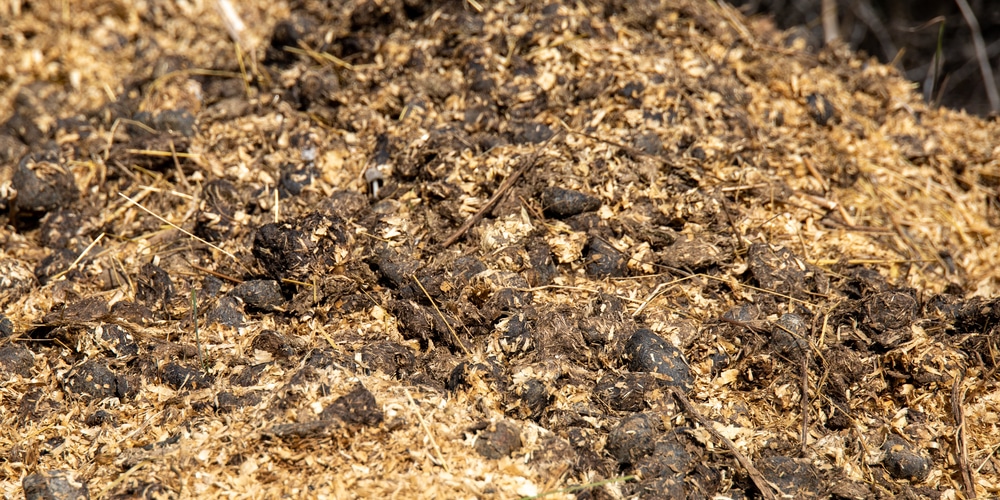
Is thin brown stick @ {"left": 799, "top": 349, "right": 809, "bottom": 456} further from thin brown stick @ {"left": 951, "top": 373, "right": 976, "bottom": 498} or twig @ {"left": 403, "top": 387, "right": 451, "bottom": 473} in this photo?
twig @ {"left": 403, "top": 387, "right": 451, "bottom": 473}

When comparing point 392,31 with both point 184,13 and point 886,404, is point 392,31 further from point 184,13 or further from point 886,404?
point 886,404

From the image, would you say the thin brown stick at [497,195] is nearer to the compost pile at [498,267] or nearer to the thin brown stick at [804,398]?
the compost pile at [498,267]

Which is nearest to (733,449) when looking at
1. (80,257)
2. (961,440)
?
(961,440)

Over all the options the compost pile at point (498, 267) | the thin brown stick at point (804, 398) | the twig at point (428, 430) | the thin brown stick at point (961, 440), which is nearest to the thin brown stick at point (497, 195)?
the compost pile at point (498, 267)

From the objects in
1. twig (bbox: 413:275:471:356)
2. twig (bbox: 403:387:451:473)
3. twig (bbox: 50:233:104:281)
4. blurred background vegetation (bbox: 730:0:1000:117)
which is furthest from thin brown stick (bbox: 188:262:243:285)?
blurred background vegetation (bbox: 730:0:1000:117)

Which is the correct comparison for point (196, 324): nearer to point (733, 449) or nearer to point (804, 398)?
point (733, 449)

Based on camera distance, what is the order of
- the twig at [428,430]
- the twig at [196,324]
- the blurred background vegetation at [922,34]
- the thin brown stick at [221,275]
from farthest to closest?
the blurred background vegetation at [922,34] → the thin brown stick at [221,275] → the twig at [196,324] → the twig at [428,430]
